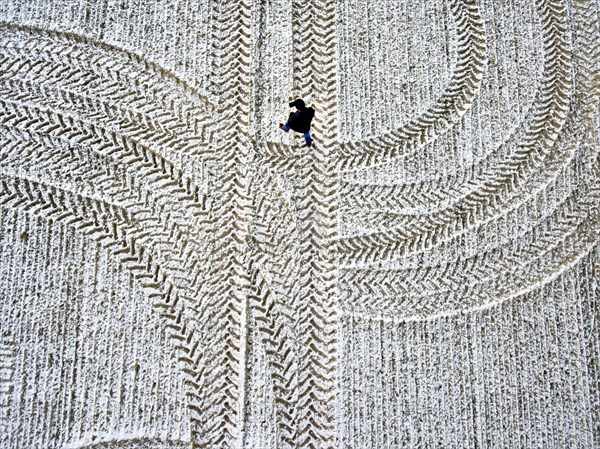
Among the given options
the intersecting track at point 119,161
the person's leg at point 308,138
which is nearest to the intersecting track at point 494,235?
the person's leg at point 308,138

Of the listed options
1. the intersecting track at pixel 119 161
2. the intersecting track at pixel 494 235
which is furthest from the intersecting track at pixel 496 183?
the intersecting track at pixel 119 161

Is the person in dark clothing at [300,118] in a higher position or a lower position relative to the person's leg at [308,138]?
higher

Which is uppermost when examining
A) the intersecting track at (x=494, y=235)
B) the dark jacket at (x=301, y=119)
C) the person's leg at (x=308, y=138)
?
the dark jacket at (x=301, y=119)

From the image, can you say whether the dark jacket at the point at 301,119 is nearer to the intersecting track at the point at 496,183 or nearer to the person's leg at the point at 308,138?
the person's leg at the point at 308,138

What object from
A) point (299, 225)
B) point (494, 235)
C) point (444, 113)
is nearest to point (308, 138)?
point (299, 225)

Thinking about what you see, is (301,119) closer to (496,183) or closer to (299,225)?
(299,225)

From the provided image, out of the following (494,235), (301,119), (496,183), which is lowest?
(494,235)

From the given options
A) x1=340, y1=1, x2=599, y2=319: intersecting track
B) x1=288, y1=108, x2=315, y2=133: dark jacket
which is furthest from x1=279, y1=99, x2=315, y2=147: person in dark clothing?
x1=340, y1=1, x2=599, y2=319: intersecting track

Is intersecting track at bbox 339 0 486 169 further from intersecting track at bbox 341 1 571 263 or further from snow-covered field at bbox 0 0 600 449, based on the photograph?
intersecting track at bbox 341 1 571 263
